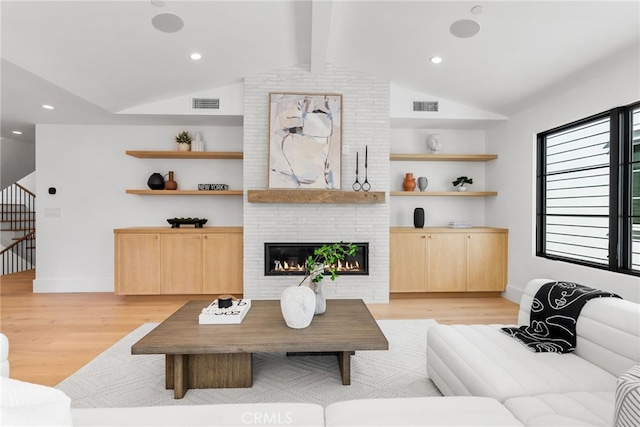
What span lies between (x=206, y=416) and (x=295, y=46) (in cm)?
360

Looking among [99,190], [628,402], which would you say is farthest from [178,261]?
[628,402]

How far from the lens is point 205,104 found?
4.34 metres

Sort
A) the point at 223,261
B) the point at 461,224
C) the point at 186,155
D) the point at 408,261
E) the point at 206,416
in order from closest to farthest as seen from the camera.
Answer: the point at 206,416 → the point at 223,261 → the point at 408,261 → the point at 186,155 → the point at 461,224

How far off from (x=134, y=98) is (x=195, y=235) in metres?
1.79

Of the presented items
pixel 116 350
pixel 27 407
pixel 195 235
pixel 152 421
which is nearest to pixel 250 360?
pixel 152 421

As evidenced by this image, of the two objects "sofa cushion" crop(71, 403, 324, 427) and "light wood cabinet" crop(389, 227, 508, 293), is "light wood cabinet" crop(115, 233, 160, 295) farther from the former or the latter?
"sofa cushion" crop(71, 403, 324, 427)

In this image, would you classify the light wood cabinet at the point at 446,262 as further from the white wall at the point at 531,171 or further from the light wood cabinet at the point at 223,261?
the light wood cabinet at the point at 223,261

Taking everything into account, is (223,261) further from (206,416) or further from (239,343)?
(206,416)

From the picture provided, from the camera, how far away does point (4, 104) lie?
4082mm

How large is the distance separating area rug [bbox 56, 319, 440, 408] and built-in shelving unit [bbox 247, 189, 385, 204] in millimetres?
1821

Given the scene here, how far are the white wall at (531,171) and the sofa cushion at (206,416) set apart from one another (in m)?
3.07

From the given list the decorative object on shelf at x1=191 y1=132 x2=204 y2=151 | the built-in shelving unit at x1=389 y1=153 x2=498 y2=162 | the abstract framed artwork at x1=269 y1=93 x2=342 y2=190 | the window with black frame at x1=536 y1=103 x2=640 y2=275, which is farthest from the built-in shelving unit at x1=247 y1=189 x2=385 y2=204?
the window with black frame at x1=536 y1=103 x2=640 y2=275

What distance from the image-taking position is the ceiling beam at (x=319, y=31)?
2.75 metres

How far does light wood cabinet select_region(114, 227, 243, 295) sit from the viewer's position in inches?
169
